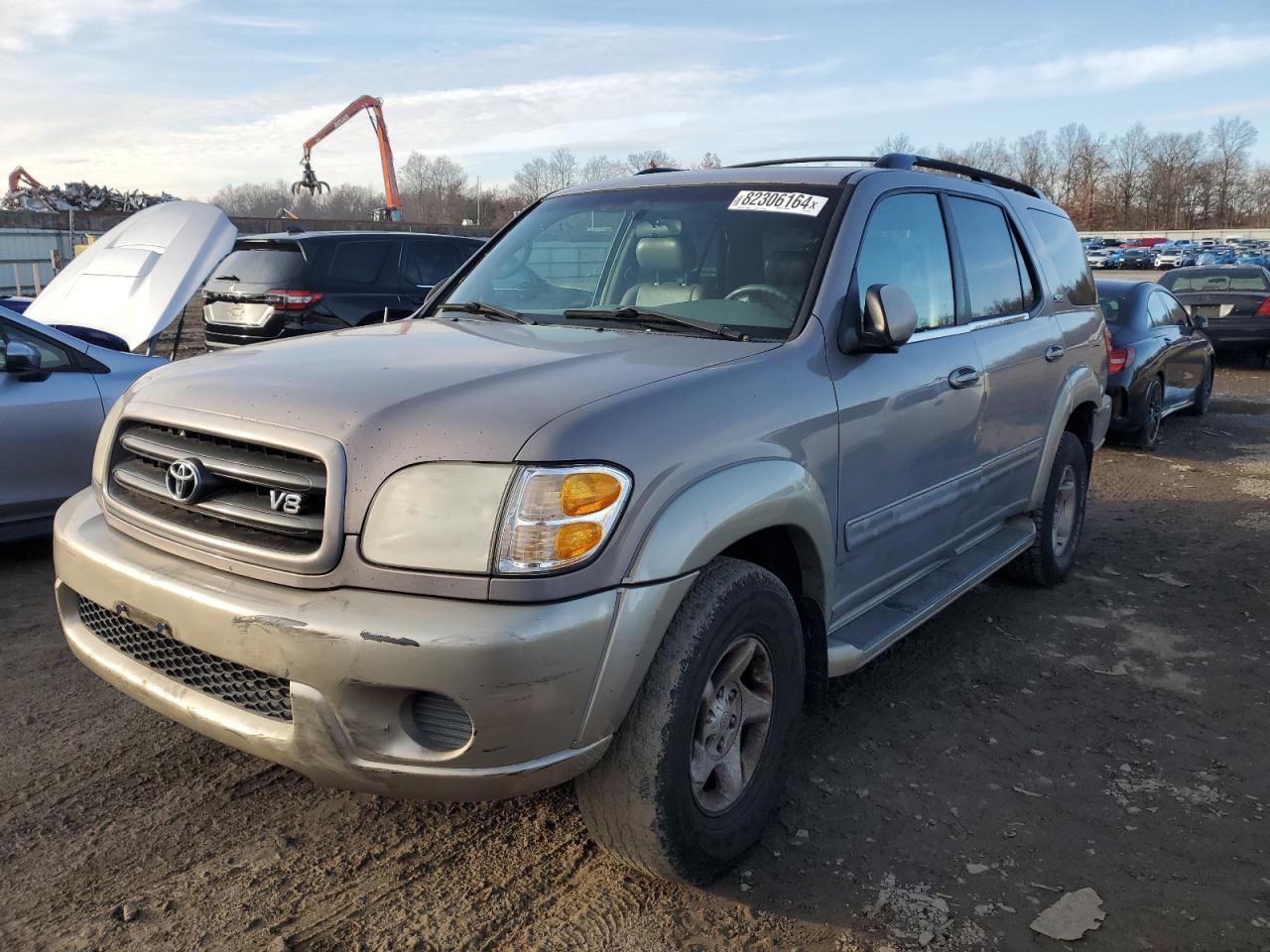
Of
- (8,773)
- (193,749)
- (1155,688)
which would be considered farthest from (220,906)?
(1155,688)

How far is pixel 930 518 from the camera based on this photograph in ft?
12.1

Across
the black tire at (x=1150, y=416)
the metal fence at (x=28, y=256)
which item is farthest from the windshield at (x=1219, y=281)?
the metal fence at (x=28, y=256)

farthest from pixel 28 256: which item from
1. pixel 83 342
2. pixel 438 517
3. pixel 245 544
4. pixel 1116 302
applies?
pixel 438 517

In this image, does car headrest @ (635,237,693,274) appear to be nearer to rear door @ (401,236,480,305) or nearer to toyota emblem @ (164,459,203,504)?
toyota emblem @ (164,459,203,504)

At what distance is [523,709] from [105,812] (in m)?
1.63

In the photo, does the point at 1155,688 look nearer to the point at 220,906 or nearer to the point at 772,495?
the point at 772,495

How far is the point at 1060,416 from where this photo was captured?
4.94m

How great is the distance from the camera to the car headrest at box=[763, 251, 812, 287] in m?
3.27

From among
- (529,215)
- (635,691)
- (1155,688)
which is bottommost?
(1155,688)

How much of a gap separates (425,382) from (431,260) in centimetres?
885

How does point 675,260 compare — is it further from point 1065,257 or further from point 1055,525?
point 1055,525

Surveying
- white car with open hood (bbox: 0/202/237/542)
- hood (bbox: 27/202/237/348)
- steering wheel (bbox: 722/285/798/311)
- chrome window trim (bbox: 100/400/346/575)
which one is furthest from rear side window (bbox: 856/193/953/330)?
hood (bbox: 27/202/237/348)

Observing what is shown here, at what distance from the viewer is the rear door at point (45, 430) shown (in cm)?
509

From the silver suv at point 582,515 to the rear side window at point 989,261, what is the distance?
1.21ft
